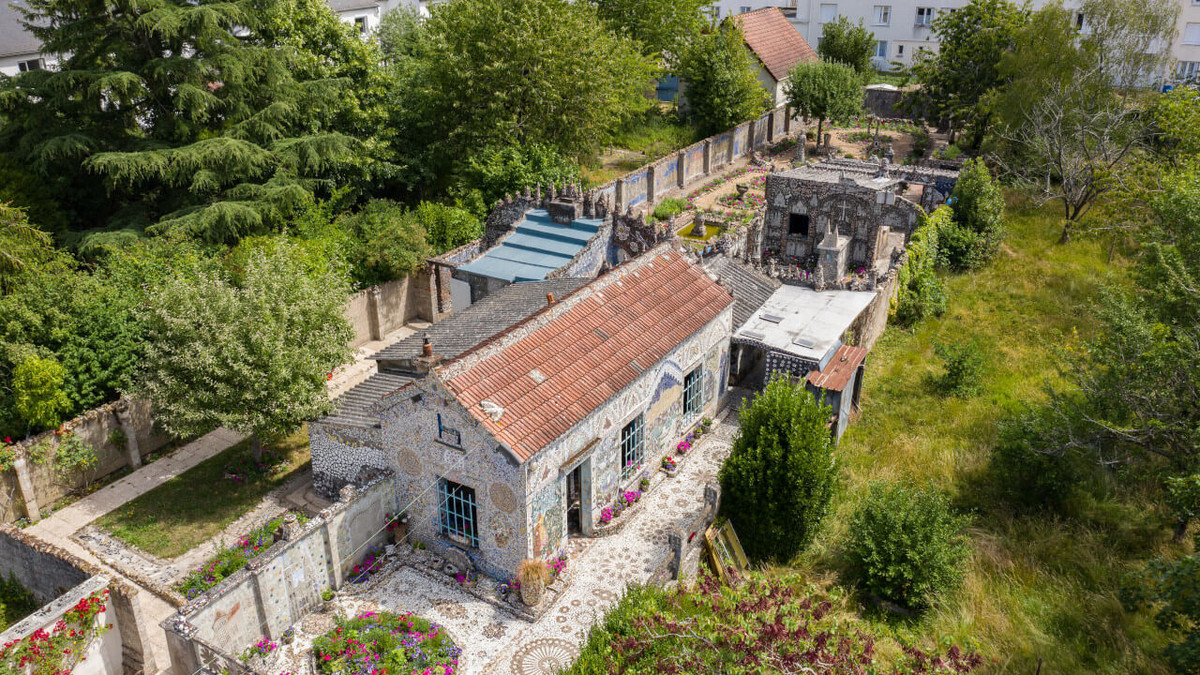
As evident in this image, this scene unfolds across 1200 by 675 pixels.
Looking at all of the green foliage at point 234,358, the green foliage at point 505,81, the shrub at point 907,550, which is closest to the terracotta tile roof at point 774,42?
the green foliage at point 505,81

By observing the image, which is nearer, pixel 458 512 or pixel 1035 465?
pixel 458 512

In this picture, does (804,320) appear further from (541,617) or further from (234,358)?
(234,358)

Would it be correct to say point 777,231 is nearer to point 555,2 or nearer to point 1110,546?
point 555,2

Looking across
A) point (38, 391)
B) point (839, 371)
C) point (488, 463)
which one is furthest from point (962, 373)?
point (38, 391)

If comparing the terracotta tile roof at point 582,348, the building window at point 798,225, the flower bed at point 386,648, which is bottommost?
the flower bed at point 386,648

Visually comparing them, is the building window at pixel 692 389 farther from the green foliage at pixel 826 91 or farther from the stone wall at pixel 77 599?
the green foliage at pixel 826 91

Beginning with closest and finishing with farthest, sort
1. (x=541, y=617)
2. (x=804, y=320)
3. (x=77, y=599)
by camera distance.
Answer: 1. (x=77, y=599)
2. (x=541, y=617)
3. (x=804, y=320)

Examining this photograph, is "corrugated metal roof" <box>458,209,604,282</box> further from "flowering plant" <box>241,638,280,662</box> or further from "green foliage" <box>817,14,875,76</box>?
"green foliage" <box>817,14,875,76</box>
